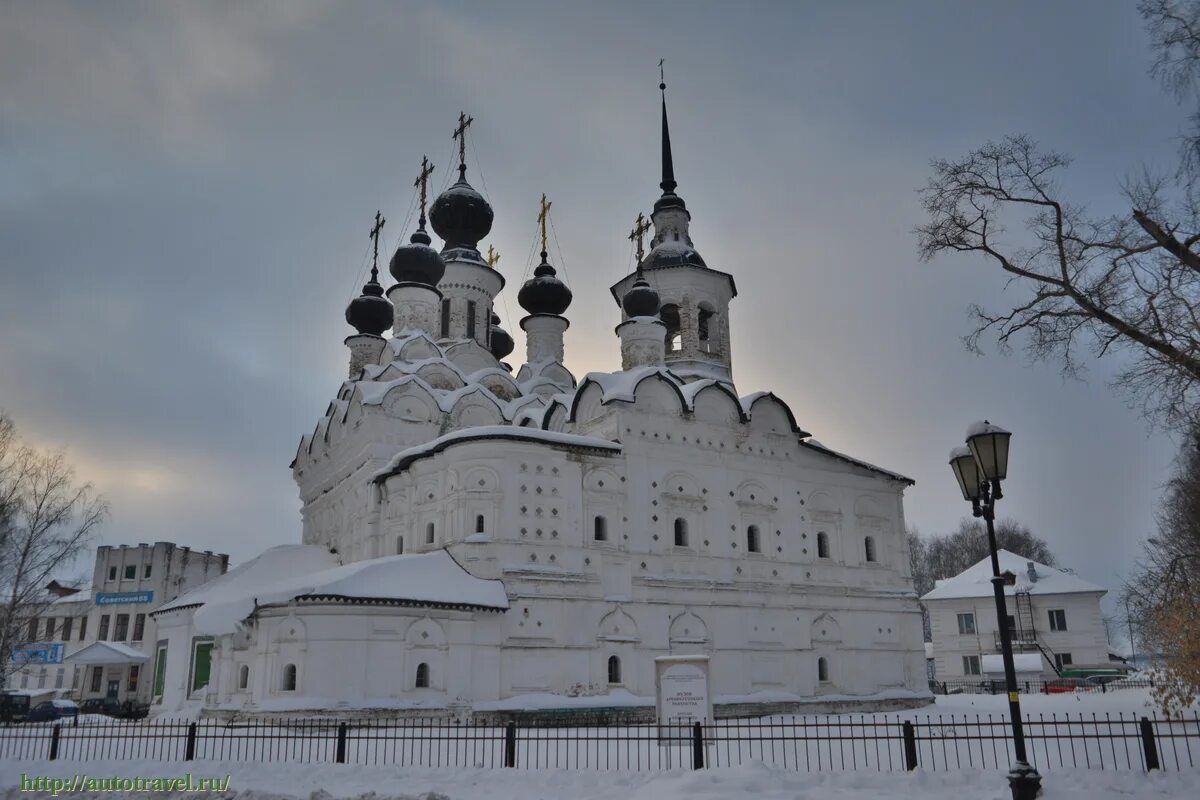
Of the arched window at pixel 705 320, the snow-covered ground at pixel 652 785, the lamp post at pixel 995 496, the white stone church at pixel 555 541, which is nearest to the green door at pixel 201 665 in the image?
the white stone church at pixel 555 541

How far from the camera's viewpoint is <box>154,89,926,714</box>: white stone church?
1819 cm

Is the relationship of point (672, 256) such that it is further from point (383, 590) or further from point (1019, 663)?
point (1019, 663)

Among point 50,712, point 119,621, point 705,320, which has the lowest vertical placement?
point 50,712

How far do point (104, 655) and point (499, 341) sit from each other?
18541mm

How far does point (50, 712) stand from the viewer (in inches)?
998

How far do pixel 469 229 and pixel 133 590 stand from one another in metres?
20.0

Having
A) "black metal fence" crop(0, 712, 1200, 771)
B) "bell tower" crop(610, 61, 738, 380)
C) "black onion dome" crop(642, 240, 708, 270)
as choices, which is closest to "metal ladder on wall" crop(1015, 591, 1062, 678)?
"bell tower" crop(610, 61, 738, 380)

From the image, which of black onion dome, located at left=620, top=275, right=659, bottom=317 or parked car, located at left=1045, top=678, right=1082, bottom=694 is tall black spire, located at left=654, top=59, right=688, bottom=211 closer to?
black onion dome, located at left=620, top=275, right=659, bottom=317

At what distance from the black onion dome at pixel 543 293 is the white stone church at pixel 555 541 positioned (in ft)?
6.01

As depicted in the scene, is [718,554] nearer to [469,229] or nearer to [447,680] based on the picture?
[447,680]

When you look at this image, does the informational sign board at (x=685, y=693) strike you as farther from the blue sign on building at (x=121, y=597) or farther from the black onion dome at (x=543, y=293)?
the blue sign on building at (x=121, y=597)

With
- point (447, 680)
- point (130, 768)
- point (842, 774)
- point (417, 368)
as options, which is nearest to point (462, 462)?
point (447, 680)

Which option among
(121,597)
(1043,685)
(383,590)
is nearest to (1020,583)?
(1043,685)

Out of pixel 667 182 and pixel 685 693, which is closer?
pixel 685 693
